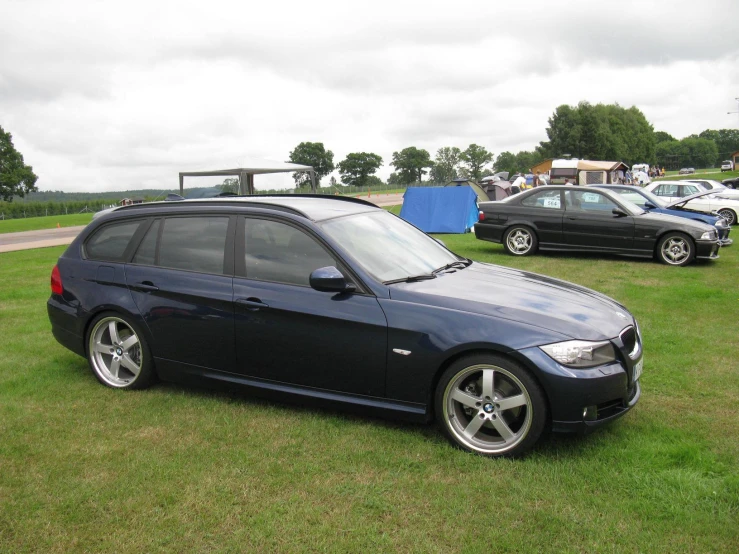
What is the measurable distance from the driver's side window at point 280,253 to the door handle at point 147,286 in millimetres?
818

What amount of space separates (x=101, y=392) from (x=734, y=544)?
4.36 m

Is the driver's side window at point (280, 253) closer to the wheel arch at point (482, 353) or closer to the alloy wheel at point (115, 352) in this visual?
the wheel arch at point (482, 353)

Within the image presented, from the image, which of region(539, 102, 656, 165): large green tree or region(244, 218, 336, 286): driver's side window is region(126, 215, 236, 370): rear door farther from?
region(539, 102, 656, 165): large green tree

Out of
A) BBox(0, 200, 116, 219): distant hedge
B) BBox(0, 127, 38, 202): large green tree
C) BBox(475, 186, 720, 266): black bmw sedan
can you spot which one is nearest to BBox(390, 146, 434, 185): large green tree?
BBox(0, 127, 38, 202): large green tree

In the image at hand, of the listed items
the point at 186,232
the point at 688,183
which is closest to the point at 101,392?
the point at 186,232

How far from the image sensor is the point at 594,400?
3.69m

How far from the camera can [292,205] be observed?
4797mm

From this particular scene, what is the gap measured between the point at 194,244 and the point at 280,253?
0.79 meters

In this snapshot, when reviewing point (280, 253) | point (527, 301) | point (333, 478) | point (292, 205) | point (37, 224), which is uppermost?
point (292, 205)

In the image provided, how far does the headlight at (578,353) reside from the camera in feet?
12.1

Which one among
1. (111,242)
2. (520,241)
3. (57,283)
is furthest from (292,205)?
(520,241)

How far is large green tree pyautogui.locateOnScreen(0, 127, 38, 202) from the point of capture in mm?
79688

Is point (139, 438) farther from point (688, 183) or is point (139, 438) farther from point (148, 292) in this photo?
point (688, 183)

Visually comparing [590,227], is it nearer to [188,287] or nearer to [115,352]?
[188,287]
